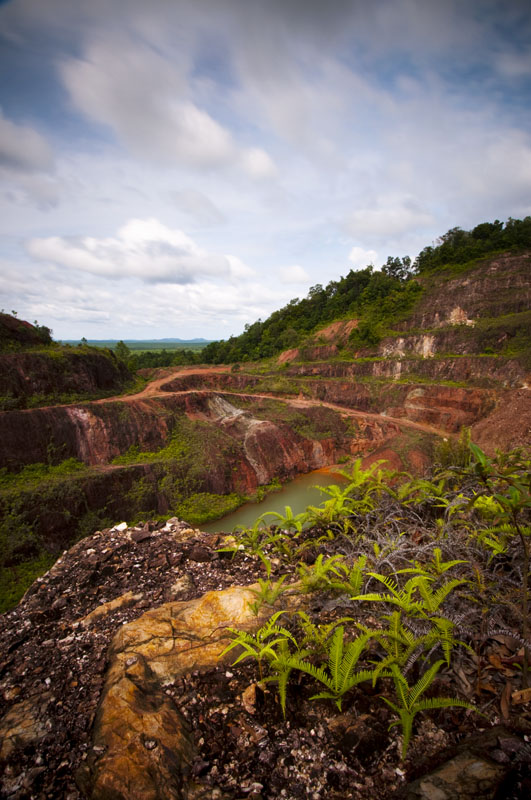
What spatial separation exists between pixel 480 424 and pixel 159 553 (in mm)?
22161

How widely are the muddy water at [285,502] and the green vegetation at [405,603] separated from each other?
10.6 m

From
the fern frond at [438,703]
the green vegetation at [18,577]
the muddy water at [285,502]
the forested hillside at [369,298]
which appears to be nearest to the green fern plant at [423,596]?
the fern frond at [438,703]

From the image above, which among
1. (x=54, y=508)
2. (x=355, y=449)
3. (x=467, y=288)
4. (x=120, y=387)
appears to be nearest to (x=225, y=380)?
(x=120, y=387)

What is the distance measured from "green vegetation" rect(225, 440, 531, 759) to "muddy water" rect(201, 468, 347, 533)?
1059 cm

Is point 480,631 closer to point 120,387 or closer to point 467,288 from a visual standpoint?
point 120,387

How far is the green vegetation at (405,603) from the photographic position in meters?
2.59

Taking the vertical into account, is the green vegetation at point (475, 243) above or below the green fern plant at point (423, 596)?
above

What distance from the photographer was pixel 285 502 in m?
18.7

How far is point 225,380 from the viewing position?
102 ft

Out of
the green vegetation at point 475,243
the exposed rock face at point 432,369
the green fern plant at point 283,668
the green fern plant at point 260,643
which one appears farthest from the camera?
the green vegetation at point 475,243

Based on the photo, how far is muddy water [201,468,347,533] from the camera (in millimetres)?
16656

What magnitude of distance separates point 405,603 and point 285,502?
16.0m

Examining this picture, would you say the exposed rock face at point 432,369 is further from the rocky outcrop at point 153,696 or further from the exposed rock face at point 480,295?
the rocky outcrop at point 153,696

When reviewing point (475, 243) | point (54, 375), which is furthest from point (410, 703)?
point (475, 243)
